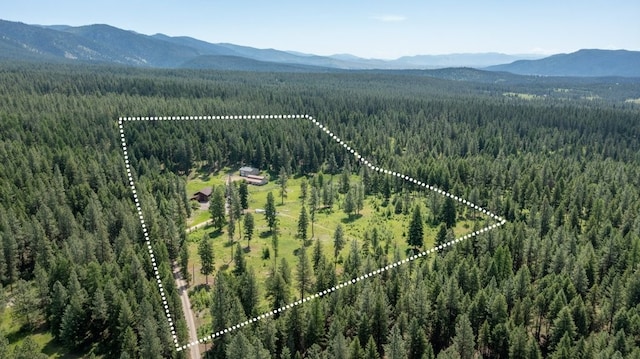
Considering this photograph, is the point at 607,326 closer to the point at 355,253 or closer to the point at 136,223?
the point at 355,253

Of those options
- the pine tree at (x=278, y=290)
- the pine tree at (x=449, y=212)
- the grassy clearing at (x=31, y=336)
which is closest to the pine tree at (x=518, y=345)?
the pine tree at (x=278, y=290)

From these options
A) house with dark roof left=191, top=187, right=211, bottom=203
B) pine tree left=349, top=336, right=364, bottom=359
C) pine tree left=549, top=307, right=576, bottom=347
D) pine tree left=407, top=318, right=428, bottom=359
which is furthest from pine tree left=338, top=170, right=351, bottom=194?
pine tree left=349, top=336, right=364, bottom=359

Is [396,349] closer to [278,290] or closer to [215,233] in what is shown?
[278,290]

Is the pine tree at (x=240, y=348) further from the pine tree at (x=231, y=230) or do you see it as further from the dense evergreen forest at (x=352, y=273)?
the pine tree at (x=231, y=230)

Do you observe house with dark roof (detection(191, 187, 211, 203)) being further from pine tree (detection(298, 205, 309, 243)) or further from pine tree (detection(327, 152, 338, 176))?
pine tree (detection(327, 152, 338, 176))

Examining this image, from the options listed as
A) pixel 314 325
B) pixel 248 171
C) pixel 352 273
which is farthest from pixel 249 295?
pixel 248 171

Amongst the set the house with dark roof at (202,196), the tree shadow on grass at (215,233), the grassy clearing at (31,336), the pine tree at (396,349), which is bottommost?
the grassy clearing at (31,336)

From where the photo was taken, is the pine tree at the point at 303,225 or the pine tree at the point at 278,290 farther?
the pine tree at the point at 303,225

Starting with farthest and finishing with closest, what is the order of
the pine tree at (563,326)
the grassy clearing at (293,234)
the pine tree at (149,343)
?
1. the grassy clearing at (293,234)
2. the pine tree at (563,326)
3. the pine tree at (149,343)

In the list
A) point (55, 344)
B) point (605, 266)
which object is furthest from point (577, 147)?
point (55, 344)
